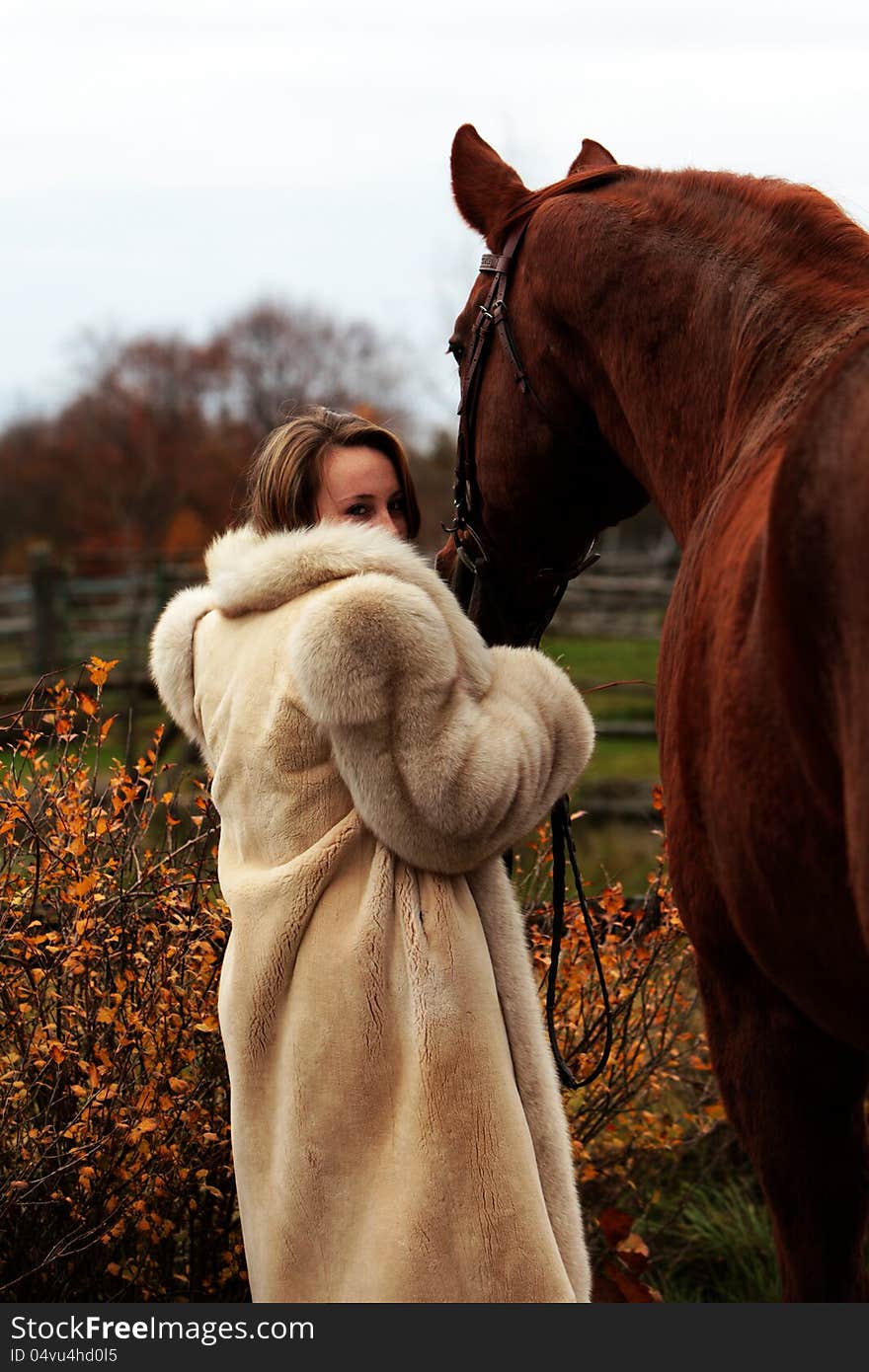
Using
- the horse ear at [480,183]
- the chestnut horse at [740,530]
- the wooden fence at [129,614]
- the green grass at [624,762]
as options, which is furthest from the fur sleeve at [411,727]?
the wooden fence at [129,614]

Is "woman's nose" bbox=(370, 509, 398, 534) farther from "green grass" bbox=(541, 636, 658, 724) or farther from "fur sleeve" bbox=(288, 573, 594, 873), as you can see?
"green grass" bbox=(541, 636, 658, 724)

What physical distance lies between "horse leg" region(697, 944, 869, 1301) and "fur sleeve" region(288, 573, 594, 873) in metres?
0.43

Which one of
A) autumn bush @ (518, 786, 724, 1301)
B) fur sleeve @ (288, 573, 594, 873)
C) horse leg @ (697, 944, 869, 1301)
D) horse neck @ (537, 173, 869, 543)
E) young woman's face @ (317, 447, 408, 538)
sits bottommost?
autumn bush @ (518, 786, 724, 1301)

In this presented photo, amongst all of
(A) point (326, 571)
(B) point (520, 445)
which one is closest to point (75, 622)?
(B) point (520, 445)

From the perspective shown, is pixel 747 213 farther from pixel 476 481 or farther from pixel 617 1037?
pixel 617 1037

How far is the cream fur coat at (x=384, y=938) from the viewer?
84.4 inches

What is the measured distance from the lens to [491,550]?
9.18 feet

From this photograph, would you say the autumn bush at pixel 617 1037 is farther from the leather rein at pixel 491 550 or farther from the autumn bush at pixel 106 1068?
the autumn bush at pixel 106 1068

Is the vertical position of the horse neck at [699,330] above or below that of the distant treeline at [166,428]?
above

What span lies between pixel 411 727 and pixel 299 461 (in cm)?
61

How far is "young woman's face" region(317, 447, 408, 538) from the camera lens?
249 centimetres

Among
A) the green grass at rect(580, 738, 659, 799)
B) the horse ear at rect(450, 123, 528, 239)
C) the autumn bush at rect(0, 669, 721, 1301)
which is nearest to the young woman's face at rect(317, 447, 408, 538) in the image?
the horse ear at rect(450, 123, 528, 239)

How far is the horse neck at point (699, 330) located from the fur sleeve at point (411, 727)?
501mm

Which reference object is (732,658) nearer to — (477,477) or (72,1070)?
(477,477)
